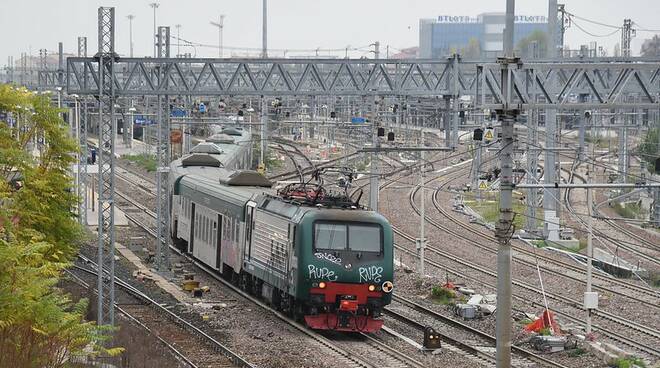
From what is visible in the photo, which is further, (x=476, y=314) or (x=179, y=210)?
(x=179, y=210)

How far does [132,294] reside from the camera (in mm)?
27875

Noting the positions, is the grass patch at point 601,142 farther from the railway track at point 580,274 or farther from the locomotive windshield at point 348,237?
the locomotive windshield at point 348,237

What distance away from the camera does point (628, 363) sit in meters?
19.2

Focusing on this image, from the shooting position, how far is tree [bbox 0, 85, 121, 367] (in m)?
13.5

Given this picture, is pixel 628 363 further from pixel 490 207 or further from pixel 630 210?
pixel 490 207

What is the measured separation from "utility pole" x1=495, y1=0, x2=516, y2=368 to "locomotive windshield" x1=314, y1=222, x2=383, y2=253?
7.34 m

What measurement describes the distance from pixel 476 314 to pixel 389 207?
970 inches

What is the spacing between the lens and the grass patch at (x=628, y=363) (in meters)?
19.1

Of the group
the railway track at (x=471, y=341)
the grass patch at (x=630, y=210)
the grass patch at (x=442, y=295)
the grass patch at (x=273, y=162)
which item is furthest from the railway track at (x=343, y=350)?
the grass patch at (x=273, y=162)

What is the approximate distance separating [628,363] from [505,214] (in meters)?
5.94

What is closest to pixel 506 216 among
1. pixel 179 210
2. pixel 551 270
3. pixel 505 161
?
pixel 505 161

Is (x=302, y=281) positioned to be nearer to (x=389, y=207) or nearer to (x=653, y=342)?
(x=653, y=342)

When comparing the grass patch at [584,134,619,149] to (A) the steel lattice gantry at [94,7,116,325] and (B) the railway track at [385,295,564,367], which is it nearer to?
(B) the railway track at [385,295,564,367]

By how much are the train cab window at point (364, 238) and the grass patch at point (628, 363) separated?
4971mm
